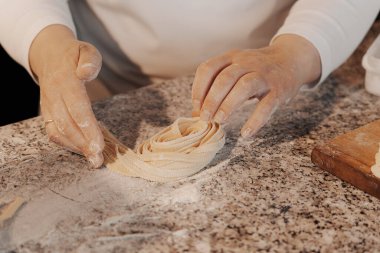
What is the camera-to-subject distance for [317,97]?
1333mm

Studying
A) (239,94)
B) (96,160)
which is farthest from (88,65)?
(239,94)

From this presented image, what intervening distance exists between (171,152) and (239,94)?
184mm

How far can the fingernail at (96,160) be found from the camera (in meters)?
1.03

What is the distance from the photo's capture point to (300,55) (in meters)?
1.21

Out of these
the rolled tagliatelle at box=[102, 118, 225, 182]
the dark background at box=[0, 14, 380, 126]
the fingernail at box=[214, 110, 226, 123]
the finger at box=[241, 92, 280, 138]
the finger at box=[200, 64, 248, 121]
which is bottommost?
the dark background at box=[0, 14, 380, 126]

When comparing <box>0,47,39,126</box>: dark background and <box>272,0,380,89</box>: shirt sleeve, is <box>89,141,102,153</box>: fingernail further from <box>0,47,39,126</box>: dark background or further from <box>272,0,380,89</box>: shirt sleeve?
<box>0,47,39,126</box>: dark background

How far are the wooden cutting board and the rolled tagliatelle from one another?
0.21 m

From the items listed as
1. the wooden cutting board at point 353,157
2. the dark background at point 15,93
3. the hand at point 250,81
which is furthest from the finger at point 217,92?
the dark background at point 15,93

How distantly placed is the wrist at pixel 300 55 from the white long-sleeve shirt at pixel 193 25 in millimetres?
22

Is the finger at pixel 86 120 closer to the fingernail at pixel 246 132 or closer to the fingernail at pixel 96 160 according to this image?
the fingernail at pixel 96 160

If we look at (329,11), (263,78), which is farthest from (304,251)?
(329,11)

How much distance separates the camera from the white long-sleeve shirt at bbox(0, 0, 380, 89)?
1265mm

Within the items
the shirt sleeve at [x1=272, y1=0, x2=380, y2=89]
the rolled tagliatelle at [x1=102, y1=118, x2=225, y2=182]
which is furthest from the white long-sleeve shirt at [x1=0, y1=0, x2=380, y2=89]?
the rolled tagliatelle at [x1=102, y1=118, x2=225, y2=182]

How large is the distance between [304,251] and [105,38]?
915mm
